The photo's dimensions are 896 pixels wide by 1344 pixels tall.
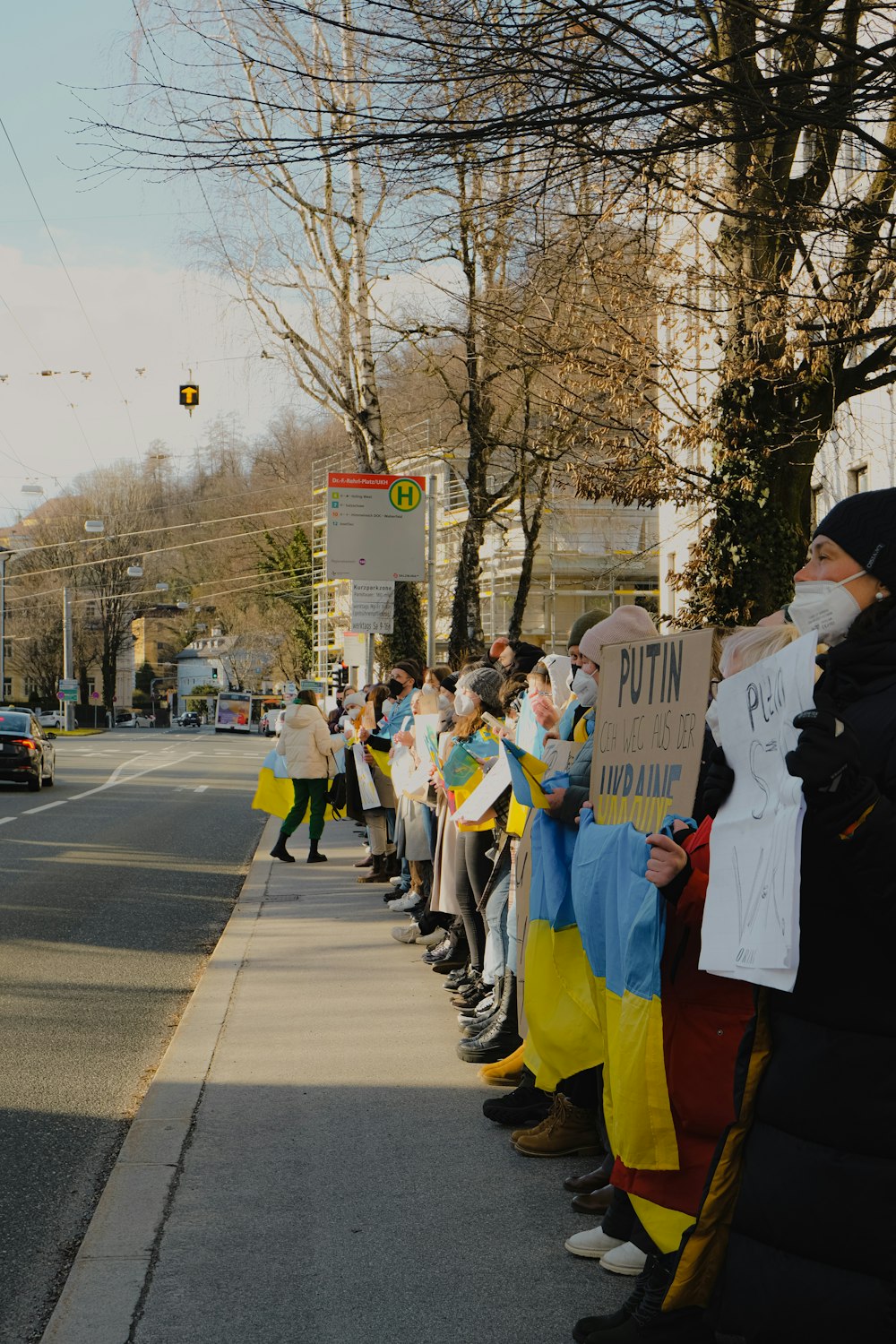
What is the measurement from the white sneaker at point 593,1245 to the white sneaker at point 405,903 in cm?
686

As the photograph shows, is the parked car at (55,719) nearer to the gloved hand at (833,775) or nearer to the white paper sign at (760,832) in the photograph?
the white paper sign at (760,832)

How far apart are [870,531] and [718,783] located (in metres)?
0.65

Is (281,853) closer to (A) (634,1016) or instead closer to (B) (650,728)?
(B) (650,728)

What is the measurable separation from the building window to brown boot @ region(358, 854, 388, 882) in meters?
6.21

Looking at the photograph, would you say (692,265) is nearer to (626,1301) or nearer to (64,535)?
(626,1301)

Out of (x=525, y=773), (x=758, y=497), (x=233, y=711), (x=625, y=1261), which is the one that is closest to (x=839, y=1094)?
(x=625, y=1261)

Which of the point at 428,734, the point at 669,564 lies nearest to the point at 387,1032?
the point at 428,734

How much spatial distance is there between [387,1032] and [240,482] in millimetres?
65273

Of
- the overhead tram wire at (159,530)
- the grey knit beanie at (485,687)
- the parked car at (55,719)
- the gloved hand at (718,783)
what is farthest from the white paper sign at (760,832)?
the parked car at (55,719)

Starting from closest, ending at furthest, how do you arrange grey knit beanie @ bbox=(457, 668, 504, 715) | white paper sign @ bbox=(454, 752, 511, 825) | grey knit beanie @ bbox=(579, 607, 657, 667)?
grey knit beanie @ bbox=(579, 607, 657, 667), white paper sign @ bbox=(454, 752, 511, 825), grey knit beanie @ bbox=(457, 668, 504, 715)

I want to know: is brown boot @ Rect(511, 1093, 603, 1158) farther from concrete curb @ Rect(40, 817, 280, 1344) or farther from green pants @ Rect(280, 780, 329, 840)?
green pants @ Rect(280, 780, 329, 840)

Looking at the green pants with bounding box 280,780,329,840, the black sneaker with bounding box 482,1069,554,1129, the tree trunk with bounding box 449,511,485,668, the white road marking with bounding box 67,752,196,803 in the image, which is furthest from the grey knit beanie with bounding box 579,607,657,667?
the white road marking with bounding box 67,752,196,803

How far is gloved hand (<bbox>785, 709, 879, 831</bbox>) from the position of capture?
9.09 feet

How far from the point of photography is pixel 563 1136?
5.49 meters
